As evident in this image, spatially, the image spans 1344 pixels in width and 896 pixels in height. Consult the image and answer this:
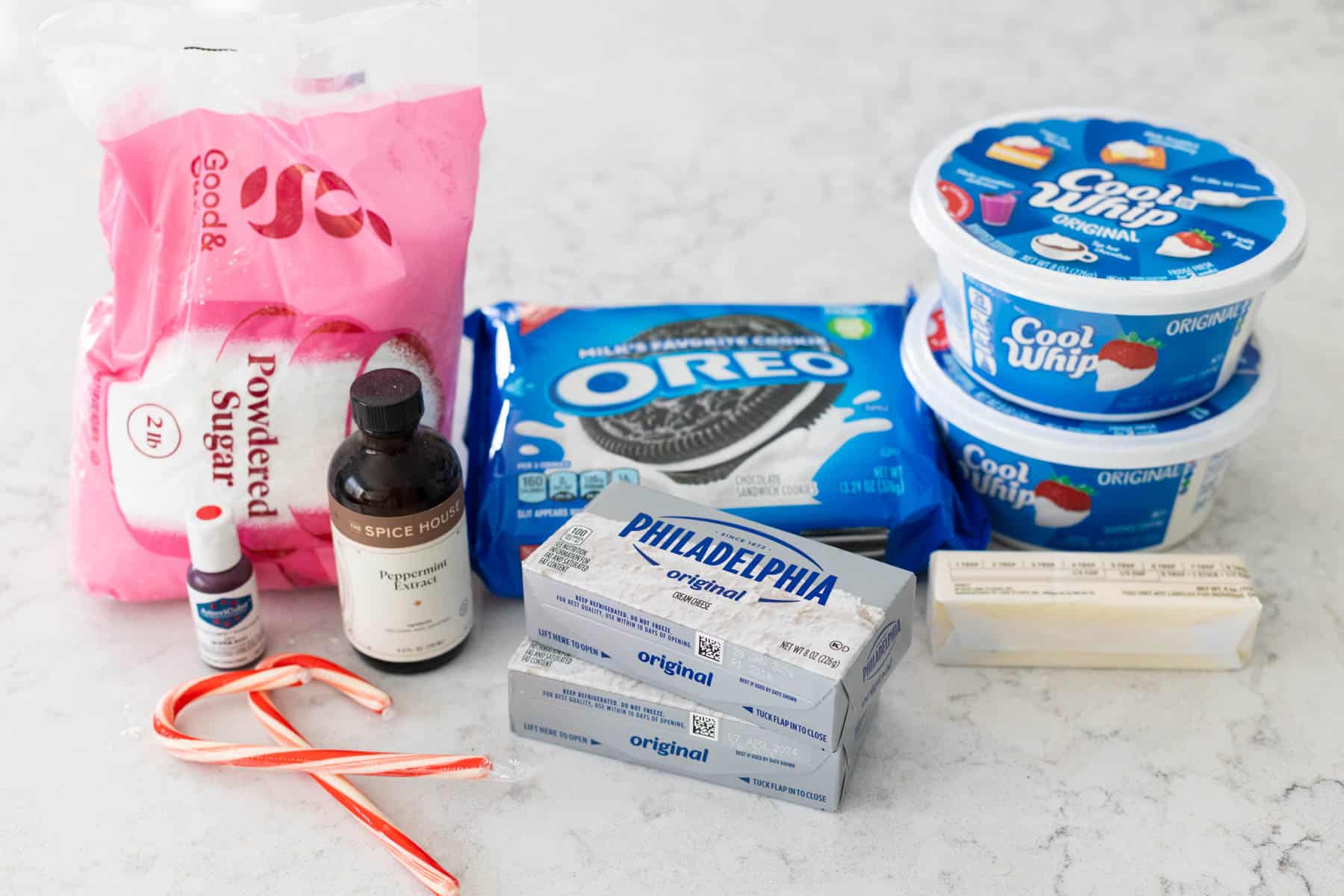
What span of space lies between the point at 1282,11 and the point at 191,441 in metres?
1.83

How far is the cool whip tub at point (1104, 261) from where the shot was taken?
3.94ft

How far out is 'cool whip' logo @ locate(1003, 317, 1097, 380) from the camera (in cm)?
122

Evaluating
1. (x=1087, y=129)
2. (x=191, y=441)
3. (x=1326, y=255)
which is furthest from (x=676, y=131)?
(x=191, y=441)

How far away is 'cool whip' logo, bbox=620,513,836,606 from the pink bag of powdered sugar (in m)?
0.29

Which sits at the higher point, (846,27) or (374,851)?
(846,27)

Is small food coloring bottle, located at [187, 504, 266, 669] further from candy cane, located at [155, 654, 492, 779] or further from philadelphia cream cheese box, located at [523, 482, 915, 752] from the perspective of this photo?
philadelphia cream cheese box, located at [523, 482, 915, 752]

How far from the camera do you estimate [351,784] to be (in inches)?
43.6

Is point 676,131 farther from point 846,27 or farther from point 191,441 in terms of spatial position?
point 191,441

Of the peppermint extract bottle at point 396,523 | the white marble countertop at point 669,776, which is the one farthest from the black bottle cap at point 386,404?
the white marble countertop at point 669,776

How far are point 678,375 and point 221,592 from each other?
48 centimetres

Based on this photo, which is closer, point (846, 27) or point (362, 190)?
point (362, 190)

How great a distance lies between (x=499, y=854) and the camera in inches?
41.8

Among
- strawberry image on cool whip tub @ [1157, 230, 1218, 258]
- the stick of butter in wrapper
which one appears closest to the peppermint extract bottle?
the stick of butter in wrapper

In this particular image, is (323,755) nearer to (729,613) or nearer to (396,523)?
(396,523)
